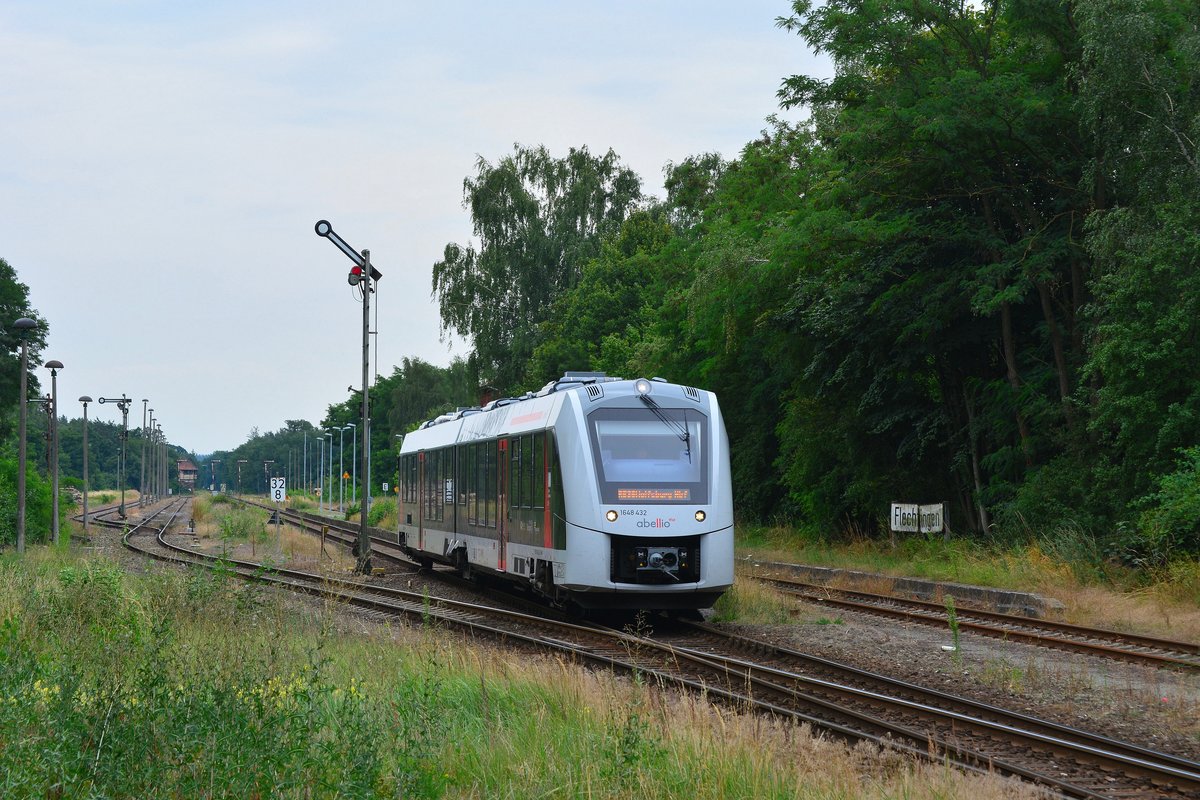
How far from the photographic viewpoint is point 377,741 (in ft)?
22.8

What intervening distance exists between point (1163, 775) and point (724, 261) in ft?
66.7

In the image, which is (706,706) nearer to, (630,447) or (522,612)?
(630,447)

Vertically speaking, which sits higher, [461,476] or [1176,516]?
[461,476]

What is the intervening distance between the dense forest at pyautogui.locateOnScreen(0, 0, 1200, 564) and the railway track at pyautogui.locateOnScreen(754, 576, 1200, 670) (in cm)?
297

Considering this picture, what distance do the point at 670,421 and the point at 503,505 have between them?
401 centimetres

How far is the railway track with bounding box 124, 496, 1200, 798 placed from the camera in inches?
319

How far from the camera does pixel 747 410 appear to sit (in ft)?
121

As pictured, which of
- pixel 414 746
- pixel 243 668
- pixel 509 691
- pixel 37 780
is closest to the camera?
pixel 37 780

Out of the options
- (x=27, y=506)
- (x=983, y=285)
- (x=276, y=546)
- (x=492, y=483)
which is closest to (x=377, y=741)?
(x=492, y=483)

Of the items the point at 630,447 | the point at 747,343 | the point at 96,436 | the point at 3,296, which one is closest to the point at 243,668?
the point at 630,447

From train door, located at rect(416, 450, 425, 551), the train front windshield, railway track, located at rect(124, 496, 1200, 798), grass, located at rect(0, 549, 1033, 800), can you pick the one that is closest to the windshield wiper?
the train front windshield

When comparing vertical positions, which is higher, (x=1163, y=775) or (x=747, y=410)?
(x=747, y=410)

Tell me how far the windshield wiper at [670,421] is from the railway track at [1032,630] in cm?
409

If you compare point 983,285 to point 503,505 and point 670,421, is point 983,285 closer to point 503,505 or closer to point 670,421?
point 670,421
